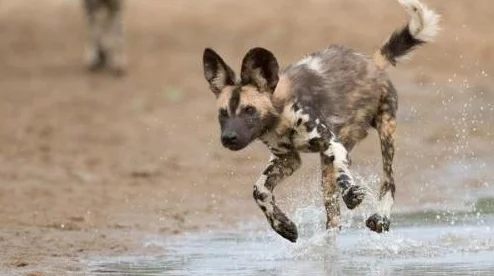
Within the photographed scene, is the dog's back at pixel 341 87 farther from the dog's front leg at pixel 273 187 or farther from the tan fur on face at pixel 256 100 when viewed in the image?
the dog's front leg at pixel 273 187

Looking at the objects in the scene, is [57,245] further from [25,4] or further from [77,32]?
[25,4]

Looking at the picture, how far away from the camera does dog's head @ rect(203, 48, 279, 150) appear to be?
297 inches

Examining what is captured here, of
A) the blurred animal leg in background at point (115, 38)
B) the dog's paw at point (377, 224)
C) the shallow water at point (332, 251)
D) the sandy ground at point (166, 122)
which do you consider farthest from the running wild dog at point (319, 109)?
the blurred animal leg in background at point (115, 38)

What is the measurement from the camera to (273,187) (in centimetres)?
816

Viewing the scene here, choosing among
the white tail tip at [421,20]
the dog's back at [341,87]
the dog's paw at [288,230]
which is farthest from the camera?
the white tail tip at [421,20]

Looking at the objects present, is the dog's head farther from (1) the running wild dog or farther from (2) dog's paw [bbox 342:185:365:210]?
(2) dog's paw [bbox 342:185:365:210]

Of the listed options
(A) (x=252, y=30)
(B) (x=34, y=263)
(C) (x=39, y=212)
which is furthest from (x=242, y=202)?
(A) (x=252, y=30)

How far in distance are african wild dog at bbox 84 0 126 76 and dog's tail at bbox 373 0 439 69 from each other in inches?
277

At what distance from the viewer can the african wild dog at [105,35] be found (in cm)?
1550

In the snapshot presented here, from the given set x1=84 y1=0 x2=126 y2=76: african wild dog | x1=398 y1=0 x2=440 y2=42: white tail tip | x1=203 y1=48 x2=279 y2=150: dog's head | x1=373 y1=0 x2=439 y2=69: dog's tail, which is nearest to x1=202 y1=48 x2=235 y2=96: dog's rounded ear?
x1=203 y1=48 x2=279 y2=150: dog's head

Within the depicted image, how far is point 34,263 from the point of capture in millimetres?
7789

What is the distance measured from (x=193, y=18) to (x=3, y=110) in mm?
4775

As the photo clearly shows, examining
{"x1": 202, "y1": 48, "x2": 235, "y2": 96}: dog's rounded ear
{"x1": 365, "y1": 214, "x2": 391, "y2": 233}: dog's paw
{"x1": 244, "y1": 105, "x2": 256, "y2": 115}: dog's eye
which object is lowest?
{"x1": 365, "y1": 214, "x2": 391, "y2": 233}: dog's paw

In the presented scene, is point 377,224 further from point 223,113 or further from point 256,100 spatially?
point 223,113
